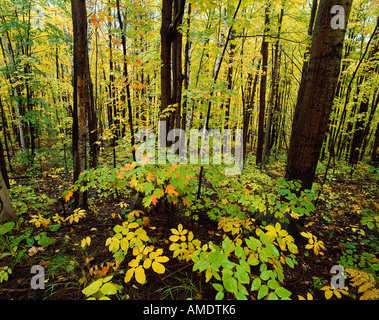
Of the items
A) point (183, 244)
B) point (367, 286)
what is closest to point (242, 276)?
point (183, 244)

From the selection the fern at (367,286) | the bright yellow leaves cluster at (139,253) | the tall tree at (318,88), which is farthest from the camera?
the tall tree at (318,88)

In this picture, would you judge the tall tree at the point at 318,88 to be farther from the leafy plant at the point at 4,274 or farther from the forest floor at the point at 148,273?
the leafy plant at the point at 4,274

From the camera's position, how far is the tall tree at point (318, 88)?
2.56 m

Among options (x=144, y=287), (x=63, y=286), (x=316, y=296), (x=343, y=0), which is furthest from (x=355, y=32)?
(x=63, y=286)

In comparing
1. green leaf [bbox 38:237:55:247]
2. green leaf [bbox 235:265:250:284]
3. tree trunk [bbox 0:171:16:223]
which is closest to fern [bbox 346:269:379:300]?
green leaf [bbox 235:265:250:284]

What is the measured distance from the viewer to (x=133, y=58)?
14.1 ft

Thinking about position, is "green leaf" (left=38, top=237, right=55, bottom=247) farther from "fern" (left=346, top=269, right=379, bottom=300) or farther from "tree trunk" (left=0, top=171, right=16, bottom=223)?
"fern" (left=346, top=269, right=379, bottom=300)

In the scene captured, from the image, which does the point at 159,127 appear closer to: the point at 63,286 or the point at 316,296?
the point at 63,286

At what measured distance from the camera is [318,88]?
271cm

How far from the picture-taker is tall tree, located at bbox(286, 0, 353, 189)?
256cm

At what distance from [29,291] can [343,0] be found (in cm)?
583

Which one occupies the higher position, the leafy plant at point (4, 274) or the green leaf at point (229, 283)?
the green leaf at point (229, 283)

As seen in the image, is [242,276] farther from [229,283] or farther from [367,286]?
[367,286]

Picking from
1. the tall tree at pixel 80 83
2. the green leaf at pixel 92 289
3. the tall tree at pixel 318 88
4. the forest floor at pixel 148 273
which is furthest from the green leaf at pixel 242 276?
the tall tree at pixel 80 83
